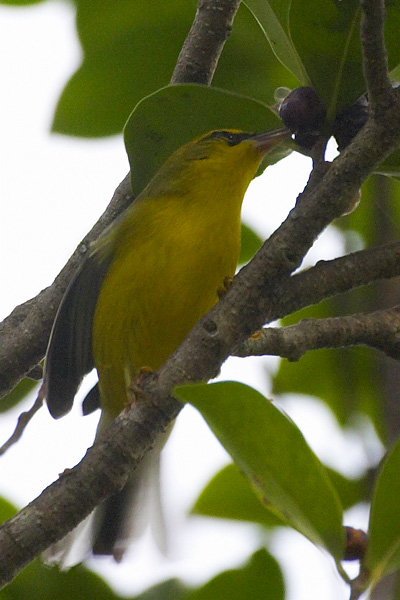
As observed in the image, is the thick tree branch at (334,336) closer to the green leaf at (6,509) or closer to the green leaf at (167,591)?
the green leaf at (167,591)

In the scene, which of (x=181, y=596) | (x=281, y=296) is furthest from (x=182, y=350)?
(x=181, y=596)

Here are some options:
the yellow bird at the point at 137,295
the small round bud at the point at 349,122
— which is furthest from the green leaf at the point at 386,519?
the yellow bird at the point at 137,295

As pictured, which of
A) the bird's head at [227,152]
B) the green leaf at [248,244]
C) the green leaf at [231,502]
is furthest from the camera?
the green leaf at [248,244]

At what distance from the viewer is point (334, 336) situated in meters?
2.59

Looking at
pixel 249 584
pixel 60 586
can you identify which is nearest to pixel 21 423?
pixel 60 586

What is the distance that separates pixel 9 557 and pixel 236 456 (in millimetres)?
612

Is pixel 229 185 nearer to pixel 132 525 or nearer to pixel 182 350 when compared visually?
pixel 132 525

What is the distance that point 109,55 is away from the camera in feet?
10.9

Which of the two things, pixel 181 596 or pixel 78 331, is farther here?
pixel 78 331

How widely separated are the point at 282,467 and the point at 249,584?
68 centimetres

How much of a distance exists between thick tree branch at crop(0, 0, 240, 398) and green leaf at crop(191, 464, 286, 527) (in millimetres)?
829

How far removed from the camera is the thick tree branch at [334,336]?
2590 mm

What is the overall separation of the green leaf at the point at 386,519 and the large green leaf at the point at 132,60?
1.98m

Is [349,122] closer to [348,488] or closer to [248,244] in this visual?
[348,488]
